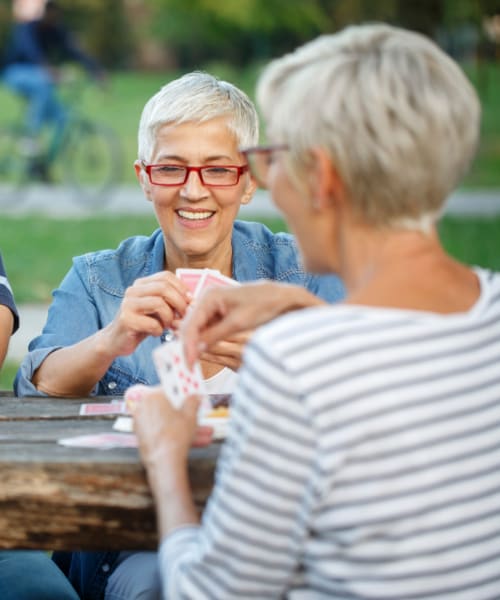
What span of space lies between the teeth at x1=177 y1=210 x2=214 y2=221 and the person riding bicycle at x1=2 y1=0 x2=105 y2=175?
11.2 metres

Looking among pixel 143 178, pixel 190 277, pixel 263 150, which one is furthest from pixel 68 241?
pixel 263 150

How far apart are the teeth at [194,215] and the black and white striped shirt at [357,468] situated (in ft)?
4.01

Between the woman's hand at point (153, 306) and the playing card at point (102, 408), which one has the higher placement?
the woman's hand at point (153, 306)

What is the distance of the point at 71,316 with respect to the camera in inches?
109

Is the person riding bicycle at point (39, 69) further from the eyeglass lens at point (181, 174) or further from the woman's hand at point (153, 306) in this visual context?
the woman's hand at point (153, 306)

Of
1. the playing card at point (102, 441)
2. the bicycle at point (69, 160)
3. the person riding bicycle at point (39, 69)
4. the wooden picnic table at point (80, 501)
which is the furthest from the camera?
the person riding bicycle at point (39, 69)

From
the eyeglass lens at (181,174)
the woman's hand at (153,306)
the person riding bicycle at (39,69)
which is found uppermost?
the eyeglass lens at (181,174)

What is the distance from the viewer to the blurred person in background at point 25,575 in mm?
2488

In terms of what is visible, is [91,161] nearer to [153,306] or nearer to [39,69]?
[39,69]

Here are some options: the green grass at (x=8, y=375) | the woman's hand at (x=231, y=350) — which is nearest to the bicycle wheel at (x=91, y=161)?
the green grass at (x=8, y=375)

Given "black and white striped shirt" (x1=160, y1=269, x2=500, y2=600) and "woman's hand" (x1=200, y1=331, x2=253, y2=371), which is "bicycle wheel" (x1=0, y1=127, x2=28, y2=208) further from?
"black and white striped shirt" (x1=160, y1=269, x2=500, y2=600)

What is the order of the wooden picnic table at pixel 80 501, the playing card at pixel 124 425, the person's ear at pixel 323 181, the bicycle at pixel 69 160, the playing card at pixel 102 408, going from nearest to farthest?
the person's ear at pixel 323 181, the wooden picnic table at pixel 80 501, the playing card at pixel 124 425, the playing card at pixel 102 408, the bicycle at pixel 69 160

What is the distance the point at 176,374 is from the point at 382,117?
571 mm

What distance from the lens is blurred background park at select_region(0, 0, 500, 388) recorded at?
10.2 meters
